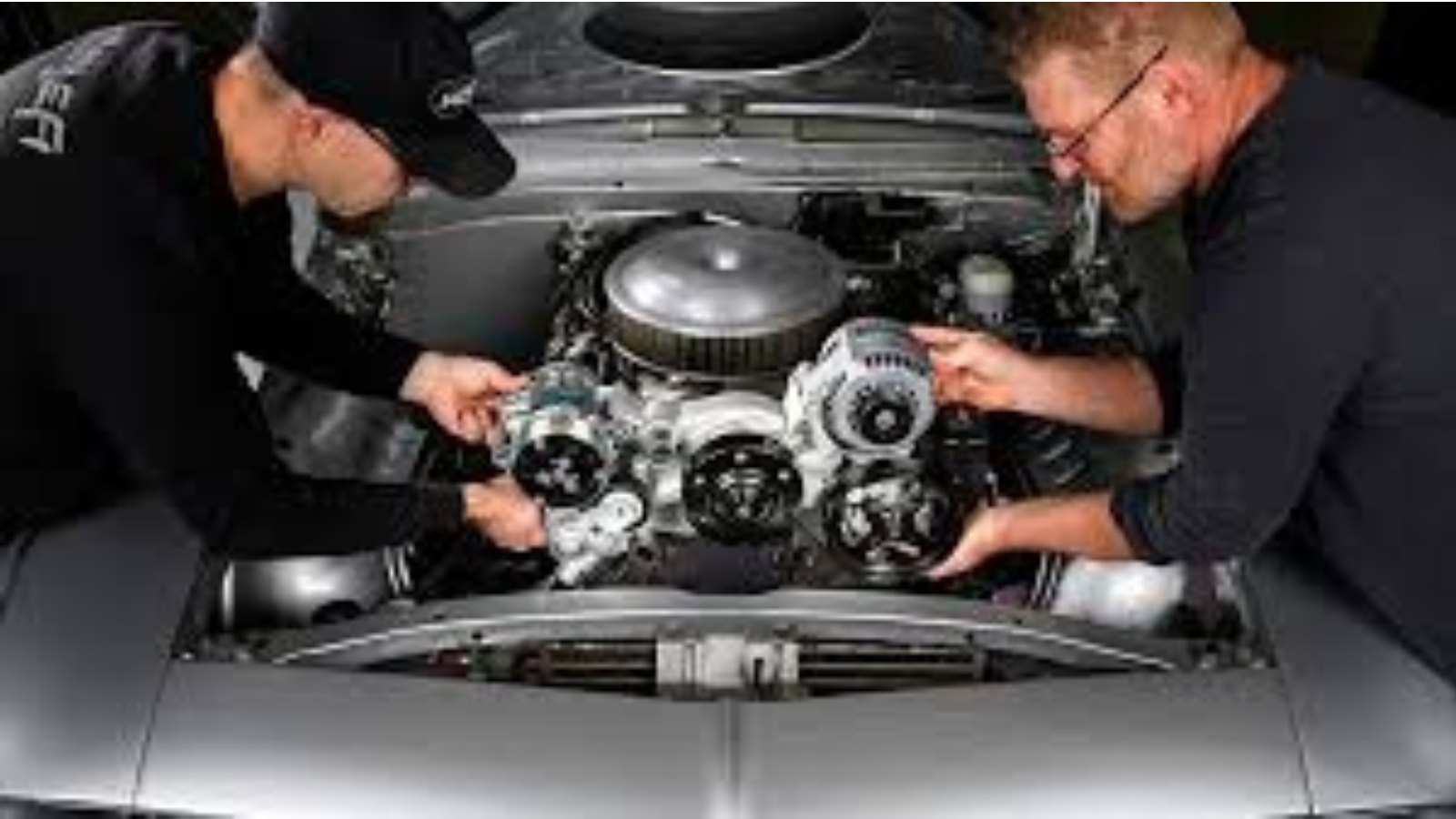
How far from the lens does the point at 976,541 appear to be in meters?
2.01

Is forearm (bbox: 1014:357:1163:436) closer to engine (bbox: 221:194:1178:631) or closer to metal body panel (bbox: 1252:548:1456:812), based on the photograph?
engine (bbox: 221:194:1178:631)

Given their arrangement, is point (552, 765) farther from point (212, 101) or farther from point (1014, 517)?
point (212, 101)

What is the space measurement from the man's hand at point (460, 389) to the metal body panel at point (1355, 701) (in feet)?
2.77

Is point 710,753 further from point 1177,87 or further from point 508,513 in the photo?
point 1177,87

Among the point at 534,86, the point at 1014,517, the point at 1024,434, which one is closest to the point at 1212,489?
the point at 1014,517

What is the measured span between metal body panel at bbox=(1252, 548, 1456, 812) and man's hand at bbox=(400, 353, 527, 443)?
844 millimetres

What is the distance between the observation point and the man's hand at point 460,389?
2.19 m

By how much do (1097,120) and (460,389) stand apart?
78 cm

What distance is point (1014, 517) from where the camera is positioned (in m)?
1.99

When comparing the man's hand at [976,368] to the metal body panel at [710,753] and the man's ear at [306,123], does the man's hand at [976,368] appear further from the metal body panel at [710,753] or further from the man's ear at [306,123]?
the man's ear at [306,123]

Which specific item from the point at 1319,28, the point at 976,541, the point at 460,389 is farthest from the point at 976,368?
the point at 1319,28

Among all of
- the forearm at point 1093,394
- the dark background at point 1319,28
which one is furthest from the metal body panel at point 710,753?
the dark background at point 1319,28

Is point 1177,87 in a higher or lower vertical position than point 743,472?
higher

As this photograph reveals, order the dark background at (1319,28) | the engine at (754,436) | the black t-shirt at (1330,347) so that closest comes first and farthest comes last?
1. the black t-shirt at (1330,347)
2. the engine at (754,436)
3. the dark background at (1319,28)
